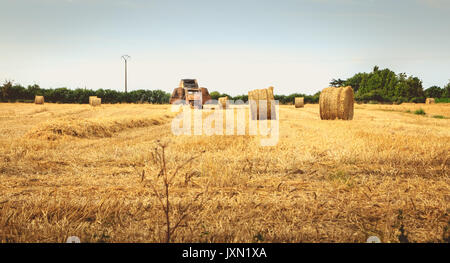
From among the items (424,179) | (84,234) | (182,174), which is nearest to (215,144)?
(182,174)

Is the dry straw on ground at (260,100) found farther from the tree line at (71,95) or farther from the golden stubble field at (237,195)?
the tree line at (71,95)

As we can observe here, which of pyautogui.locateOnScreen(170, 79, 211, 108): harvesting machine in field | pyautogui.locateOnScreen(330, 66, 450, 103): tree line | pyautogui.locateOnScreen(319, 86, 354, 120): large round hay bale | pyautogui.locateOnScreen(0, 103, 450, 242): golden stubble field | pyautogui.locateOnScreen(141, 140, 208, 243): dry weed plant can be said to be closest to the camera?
pyautogui.locateOnScreen(141, 140, 208, 243): dry weed plant

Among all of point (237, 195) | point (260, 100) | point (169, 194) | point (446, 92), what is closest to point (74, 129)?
point (169, 194)

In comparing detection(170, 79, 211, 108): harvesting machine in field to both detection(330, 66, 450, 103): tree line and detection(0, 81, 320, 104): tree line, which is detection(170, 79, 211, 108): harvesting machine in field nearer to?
detection(0, 81, 320, 104): tree line

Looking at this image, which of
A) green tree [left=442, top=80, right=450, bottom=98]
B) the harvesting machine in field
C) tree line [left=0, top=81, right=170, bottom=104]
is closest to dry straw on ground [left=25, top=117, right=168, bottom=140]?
the harvesting machine in field

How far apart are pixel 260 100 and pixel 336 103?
135 inches

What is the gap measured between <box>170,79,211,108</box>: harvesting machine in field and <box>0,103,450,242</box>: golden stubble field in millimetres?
19639

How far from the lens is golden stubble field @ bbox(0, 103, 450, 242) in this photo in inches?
85.6

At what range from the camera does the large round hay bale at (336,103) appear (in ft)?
43.1

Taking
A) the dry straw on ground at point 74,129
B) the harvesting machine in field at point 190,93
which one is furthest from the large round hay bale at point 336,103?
the harvesting machine in field at point 190,93

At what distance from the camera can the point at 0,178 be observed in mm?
3727

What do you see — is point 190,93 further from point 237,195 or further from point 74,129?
point 237,195

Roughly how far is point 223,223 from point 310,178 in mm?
1849
